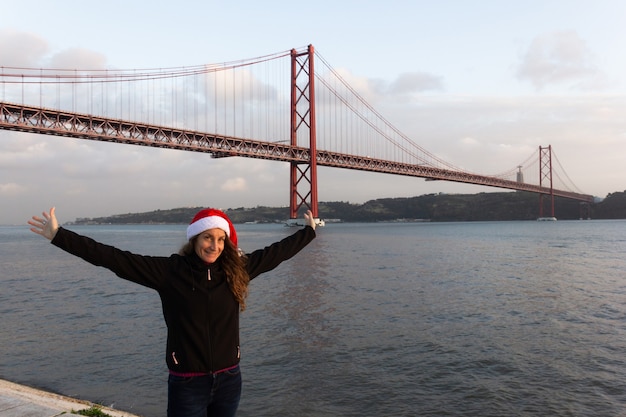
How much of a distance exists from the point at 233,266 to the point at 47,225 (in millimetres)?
906

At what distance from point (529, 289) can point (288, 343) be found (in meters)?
10.2

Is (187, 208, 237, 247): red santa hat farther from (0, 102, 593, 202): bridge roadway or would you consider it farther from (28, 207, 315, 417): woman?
(0, 102, 593, 202): bridge roadway

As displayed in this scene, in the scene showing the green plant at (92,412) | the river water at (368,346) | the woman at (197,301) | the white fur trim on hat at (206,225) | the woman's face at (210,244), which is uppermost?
the white fur trim on hat at (206,225)

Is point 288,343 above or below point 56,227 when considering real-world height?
below

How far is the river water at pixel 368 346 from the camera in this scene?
241 inches

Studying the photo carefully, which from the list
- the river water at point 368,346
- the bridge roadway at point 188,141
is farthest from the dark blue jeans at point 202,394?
the bridge roadway at point 188,141

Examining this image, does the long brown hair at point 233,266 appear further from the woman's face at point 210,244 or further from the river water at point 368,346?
the river water at point 368,346

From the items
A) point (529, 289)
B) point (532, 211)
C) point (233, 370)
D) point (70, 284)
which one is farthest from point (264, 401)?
point (532, 211)

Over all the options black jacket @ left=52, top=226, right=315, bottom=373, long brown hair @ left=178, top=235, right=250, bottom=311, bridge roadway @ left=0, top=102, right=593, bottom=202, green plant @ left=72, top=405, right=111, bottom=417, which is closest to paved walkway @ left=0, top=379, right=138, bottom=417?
green plant @ left=72, top=405, right=111, bottom=417

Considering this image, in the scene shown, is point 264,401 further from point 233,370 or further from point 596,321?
point 596,321

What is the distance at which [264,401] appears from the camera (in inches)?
240

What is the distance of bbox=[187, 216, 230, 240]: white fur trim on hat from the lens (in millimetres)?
2402

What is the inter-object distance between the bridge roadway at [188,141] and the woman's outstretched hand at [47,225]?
47640mm

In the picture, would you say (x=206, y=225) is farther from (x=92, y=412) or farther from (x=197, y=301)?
(x=92, y=412)
